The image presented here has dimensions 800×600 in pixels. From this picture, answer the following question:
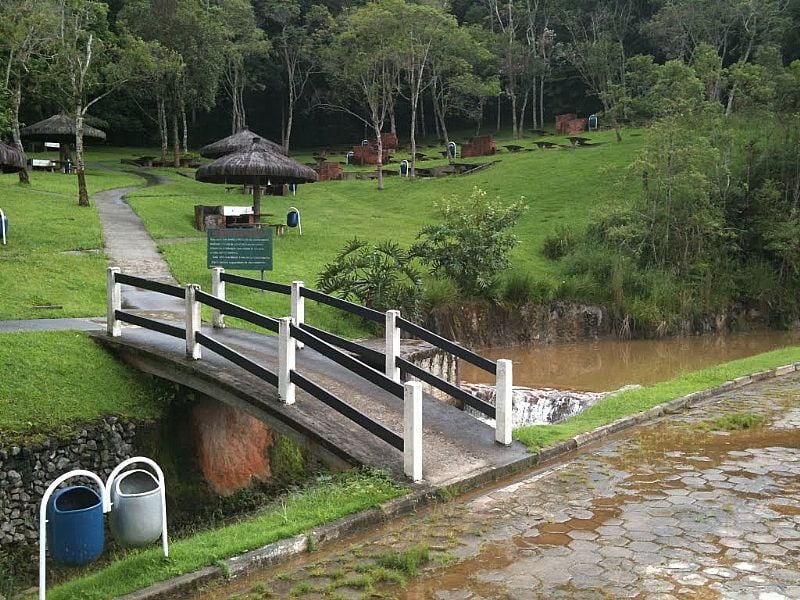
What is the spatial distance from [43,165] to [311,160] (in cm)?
1651

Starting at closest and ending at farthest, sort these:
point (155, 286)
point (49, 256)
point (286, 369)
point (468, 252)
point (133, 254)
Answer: point (286, 369) < point (155, 286) < point (49, 256) < point (468, 252) < point (133, 254)

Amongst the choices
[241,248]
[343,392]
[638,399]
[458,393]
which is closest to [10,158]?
[241,248]

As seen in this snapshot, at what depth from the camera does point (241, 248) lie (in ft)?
46.4

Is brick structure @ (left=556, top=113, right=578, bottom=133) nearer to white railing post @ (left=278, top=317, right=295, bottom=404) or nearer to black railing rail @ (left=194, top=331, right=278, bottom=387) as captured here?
black railing rail @ (left=194, top=331, right=278, bottom=387)

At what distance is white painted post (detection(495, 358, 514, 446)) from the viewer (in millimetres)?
7723

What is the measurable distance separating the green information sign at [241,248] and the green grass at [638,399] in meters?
6.46

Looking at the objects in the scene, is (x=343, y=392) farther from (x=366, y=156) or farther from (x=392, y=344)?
(x=366, y=156)

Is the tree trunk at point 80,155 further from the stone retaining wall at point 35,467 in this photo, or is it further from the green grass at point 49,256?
the stone retaining wall at point 35,467

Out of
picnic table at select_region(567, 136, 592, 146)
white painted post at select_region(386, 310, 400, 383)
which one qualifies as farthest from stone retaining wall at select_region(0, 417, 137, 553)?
picnic table at select_region(567, 136, 592, 146)

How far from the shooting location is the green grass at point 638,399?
8777 millimetres

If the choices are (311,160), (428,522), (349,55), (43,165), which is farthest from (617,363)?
(311,160)

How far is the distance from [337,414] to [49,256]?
11482 mm

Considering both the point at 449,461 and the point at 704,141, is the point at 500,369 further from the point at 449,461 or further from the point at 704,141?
the point at 704,141

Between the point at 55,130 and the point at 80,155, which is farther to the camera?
the point at 55,130
